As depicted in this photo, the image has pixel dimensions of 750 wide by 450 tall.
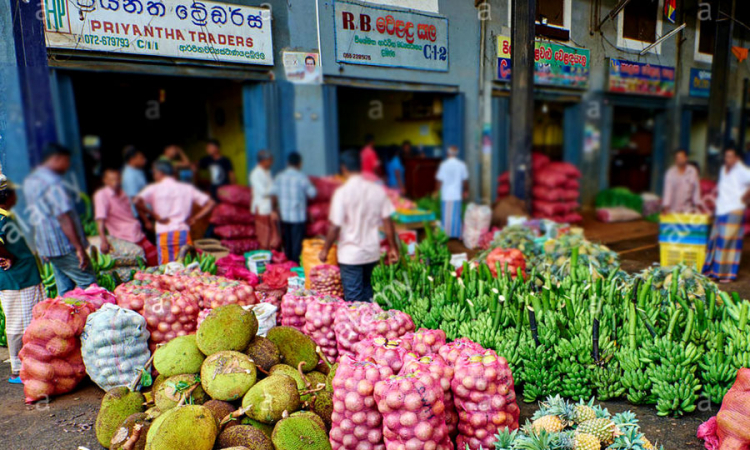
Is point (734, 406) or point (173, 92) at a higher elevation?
point (173, 92)

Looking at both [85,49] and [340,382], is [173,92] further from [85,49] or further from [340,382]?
[340,382]

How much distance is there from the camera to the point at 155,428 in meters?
2.56

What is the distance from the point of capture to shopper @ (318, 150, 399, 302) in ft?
14.9

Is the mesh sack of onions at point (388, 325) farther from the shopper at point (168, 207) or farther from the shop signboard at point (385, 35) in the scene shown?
the shopper at point (168, 207)

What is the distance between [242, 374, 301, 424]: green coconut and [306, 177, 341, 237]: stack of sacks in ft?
15.6

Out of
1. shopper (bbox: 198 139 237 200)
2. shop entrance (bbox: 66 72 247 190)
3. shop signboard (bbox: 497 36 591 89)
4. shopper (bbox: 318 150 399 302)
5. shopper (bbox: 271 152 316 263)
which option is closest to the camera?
shopper (bbox: 318 150 399 302)

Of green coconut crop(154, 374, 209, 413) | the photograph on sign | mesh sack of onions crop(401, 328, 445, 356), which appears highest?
the photograph on sign

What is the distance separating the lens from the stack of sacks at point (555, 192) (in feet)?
32.3

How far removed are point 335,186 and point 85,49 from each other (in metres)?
3.89

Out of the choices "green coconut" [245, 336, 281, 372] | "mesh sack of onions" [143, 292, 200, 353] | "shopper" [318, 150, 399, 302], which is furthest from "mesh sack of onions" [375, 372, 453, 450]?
"shopper" [318, 150, 399, 302]

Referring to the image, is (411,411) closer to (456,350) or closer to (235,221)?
(456,350)

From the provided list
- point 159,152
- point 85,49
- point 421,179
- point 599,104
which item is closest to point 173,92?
point 159,152

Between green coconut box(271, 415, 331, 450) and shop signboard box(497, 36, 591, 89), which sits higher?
shop signboard box(497, 36, 591, 89)

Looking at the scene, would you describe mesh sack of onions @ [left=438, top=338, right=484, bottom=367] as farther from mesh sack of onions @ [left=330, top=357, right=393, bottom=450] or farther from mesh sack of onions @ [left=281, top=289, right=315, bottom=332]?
mesh sack of onions @ [left=281, top=289, right=315, bottom=332]
